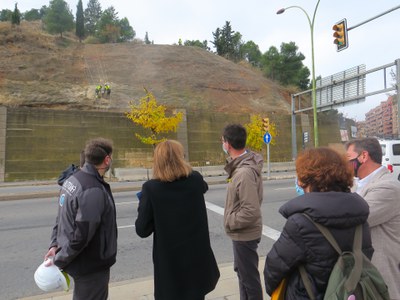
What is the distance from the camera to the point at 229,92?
4184 cm

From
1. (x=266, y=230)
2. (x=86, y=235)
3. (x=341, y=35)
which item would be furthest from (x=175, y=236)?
(x=341, y=35)

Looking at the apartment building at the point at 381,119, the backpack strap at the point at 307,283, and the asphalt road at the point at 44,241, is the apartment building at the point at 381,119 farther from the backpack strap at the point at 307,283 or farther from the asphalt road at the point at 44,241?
the backpack strap at the point at 307,283

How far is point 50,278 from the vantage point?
2.73 m

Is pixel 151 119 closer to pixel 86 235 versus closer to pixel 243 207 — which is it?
pixel 243 207

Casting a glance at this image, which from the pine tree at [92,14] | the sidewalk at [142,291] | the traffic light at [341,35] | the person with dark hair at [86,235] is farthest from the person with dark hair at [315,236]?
the pine tree at [92,14]

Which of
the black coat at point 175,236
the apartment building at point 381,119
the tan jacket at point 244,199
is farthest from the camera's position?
the apartment building at point 381,119

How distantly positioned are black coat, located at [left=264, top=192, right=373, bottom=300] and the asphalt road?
353 cm

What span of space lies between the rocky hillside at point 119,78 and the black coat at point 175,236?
96.2 feet

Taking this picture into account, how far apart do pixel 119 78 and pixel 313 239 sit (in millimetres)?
42465

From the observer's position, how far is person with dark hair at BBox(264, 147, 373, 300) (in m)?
1.73

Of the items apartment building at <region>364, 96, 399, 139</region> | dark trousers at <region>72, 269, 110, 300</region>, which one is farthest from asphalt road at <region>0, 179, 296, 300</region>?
apartment building at <region>364, 96, 399, 139</region>

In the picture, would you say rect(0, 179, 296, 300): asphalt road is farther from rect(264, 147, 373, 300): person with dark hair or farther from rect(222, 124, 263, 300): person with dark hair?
rect(264, 147, 373, 300): person with dark hair

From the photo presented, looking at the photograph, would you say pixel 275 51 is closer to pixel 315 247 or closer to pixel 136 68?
pixel 136 68

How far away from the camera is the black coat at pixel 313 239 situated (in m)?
1.73
